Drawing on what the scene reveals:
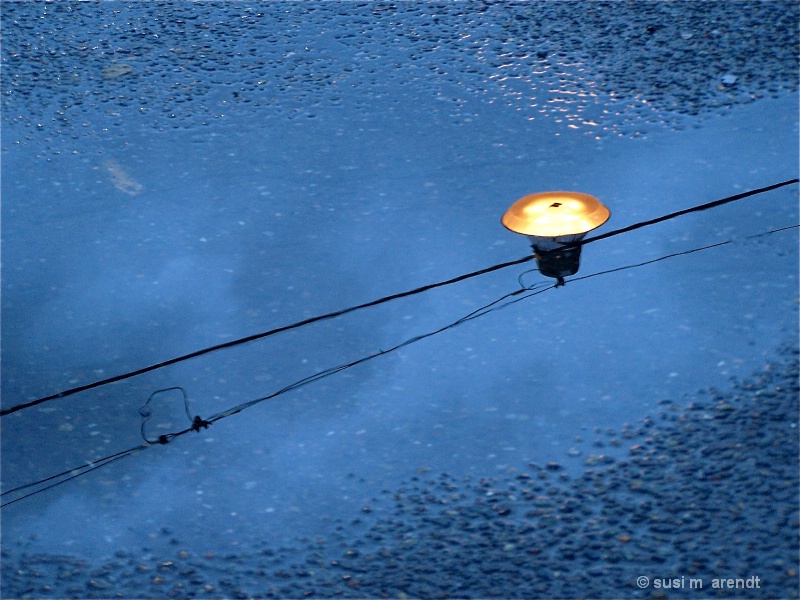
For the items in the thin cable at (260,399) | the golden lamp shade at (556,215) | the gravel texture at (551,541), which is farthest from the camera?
the thin cable at (260,399)

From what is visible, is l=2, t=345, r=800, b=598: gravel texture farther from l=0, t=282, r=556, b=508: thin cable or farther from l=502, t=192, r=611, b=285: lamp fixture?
l=502, t=192, r=611, b=285: lamp fixture

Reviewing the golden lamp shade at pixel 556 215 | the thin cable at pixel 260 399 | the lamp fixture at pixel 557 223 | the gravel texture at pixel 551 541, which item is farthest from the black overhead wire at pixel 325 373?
the gravel texture at pixel 551 541

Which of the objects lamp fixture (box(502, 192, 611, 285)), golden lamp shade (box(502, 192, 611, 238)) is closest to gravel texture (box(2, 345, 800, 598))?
lamp fixture (box(502, 192, 611, 285))

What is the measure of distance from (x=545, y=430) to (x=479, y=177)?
11.8ft

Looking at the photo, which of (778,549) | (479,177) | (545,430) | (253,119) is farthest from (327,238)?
(778,549)

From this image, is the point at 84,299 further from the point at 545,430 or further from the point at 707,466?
the point at 707,466

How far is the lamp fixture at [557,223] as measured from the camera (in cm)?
602

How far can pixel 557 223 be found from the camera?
605 cm

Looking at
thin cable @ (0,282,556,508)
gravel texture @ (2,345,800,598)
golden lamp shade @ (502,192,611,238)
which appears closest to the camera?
golden lamp shade @ (502,192,611,238)

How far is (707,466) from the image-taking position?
6820 millimetres

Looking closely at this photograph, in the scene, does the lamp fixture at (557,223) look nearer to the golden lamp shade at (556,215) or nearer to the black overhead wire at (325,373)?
the golden lamp shade at (556,215)

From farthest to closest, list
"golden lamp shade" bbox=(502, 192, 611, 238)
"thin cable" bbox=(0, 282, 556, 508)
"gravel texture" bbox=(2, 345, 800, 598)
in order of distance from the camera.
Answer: "thin cable" bbox=(0, 282, 556, 508) → "gravel texture" bbox=(2, 345, 800, 598) → "golden lamp shade" bbox=(502, 192, 611, 238)

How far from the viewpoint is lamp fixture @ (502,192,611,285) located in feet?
19.7

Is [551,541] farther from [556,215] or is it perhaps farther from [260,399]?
[260,399]
